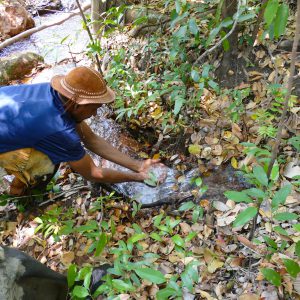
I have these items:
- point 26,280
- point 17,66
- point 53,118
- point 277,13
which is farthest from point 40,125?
point 17,66

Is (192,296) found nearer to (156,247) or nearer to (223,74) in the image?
(156,247)

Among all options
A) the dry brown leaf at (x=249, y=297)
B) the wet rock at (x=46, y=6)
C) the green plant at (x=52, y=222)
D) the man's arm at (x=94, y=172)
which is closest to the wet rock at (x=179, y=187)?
the man's arm at (x=94, y=172)

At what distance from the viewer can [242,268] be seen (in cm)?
226

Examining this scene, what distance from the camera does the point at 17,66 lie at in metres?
6.51

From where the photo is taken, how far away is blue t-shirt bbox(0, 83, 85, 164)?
255cm

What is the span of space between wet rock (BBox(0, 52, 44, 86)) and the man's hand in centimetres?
432

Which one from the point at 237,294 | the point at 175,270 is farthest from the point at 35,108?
the point at 237,294

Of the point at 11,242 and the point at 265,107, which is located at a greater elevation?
the point at 265,107

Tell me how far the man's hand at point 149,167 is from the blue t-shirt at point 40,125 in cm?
67

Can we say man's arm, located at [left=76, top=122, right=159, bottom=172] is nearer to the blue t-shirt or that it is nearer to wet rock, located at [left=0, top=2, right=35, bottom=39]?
the blue t-shirt

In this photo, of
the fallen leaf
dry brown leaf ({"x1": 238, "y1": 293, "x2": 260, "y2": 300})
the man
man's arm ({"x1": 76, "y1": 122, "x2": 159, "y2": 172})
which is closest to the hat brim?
the man

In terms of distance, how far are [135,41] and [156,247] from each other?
331 cm

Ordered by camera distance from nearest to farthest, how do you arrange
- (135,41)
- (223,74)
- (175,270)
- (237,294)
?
(237,294) → (175,270) → (223,74) → (135,41)

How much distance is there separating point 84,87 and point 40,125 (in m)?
0.44
